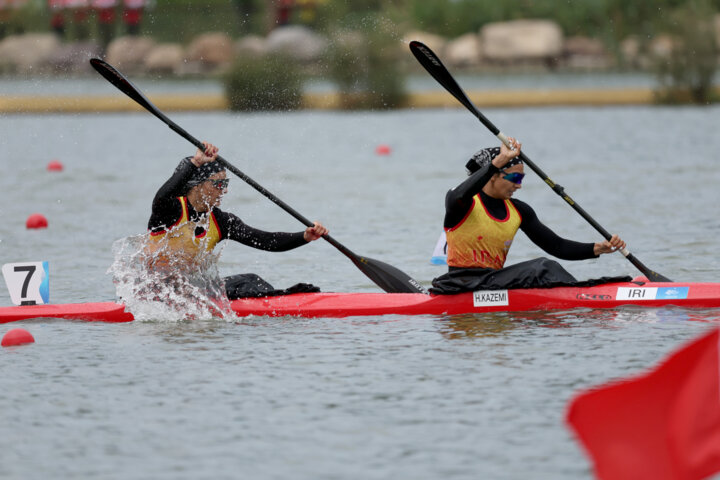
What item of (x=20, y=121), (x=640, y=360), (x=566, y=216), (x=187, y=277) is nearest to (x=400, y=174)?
(x=566, y=216)

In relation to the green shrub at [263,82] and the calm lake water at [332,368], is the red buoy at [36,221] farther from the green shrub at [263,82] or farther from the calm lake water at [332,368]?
the green shrub at [263,82]

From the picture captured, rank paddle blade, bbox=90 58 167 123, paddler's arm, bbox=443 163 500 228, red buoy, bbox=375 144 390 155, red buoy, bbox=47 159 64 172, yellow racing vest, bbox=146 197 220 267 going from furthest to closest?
red buoy, bbox=375 144 390 155 < red buoy, bbox=47 159 64 172 < paddle blade, bbox=90 58 167 123 < yellow racing vest, bbox=146 197 220 267 < paddler's arm, bbox=443 163 500 228

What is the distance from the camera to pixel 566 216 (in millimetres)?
17750

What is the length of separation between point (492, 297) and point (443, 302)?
40cm

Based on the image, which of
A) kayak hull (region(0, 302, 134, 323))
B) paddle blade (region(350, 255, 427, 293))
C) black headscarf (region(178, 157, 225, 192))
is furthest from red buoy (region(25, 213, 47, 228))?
black headscarf (region(178, 157, 225, 192))

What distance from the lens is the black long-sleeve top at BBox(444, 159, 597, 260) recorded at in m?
9.07

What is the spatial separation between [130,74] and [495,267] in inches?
1583

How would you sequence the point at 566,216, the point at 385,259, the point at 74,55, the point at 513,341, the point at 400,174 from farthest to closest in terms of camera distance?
the point at 74,55, the point at 400,174, the point at 566,216, the point at 385,259, the point at 513,341

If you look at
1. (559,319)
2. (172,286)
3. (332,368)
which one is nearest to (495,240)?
(559,319)

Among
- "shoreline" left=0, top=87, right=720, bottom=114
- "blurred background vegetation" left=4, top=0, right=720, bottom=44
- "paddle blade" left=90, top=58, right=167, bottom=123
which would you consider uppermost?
"blurred background vegetation" left=4, top=0, right=720, bottom=44

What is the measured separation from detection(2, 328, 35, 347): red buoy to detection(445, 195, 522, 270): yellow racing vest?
323cm

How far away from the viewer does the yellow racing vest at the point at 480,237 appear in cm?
949

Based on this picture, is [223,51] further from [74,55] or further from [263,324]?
[263,324]

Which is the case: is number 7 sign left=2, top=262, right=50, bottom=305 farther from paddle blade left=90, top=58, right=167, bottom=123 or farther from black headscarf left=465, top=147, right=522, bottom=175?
black headscarf left=465, top=147, right=522, bottom=175
